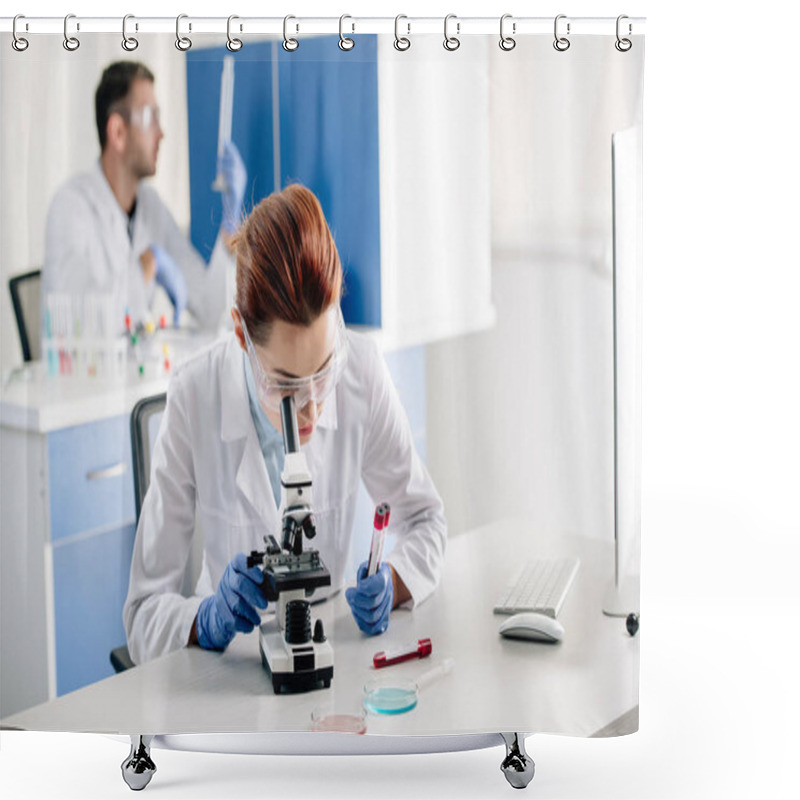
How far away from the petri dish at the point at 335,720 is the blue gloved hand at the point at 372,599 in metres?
0.15

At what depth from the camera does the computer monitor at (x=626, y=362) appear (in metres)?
2.21

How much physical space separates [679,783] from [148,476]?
1.19 m

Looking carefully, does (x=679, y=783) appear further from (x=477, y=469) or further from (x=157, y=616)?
(x=157, y=616)

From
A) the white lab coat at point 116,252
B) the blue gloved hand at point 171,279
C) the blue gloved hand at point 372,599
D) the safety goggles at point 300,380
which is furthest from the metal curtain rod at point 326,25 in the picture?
the blue gloved hand at point 372,599

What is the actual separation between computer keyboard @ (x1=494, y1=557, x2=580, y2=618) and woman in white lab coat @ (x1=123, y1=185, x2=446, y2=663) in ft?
0.45

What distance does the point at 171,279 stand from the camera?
2225 millimetres

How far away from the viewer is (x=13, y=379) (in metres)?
2.27

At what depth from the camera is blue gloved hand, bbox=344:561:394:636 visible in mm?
2277

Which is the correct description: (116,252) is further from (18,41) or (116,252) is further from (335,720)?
(335,720)

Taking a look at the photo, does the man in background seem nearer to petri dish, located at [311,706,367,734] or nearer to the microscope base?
the microscope base

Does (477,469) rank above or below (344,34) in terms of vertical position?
below

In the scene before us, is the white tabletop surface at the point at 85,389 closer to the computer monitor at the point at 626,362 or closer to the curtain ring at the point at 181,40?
the curtain ring at the point at 181,40

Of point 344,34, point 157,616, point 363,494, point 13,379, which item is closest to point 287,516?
point 363,494

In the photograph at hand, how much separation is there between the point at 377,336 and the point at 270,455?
11.3 inches
